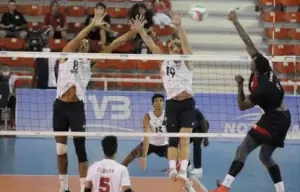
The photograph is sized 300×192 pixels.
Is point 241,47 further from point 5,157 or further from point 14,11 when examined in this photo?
point 5,157

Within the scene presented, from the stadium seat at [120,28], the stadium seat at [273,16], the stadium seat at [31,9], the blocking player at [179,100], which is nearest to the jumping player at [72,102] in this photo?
the blocking player at [179,100]

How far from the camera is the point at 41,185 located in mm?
10617

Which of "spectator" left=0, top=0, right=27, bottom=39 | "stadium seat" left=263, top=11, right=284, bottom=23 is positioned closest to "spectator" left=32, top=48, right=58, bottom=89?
"spectator" left=0, top=0, right=27, bottom=39

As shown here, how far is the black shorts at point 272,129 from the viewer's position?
8.89m

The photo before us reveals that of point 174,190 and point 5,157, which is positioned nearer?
point 174,190

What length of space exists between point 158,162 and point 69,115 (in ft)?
14.3

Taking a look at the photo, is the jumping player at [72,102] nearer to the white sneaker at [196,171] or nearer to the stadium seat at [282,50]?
the white sneaker at [196,171]

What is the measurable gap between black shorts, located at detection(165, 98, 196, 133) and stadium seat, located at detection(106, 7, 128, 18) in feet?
31.5

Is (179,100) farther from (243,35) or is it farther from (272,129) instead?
(272,129)

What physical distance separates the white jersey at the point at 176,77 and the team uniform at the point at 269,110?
115 centimetres

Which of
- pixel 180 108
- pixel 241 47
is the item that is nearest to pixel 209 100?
pixel 241 47

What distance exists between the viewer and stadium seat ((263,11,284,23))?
19172 mm

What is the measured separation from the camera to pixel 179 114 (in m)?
9.84

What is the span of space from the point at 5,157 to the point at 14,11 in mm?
5893
